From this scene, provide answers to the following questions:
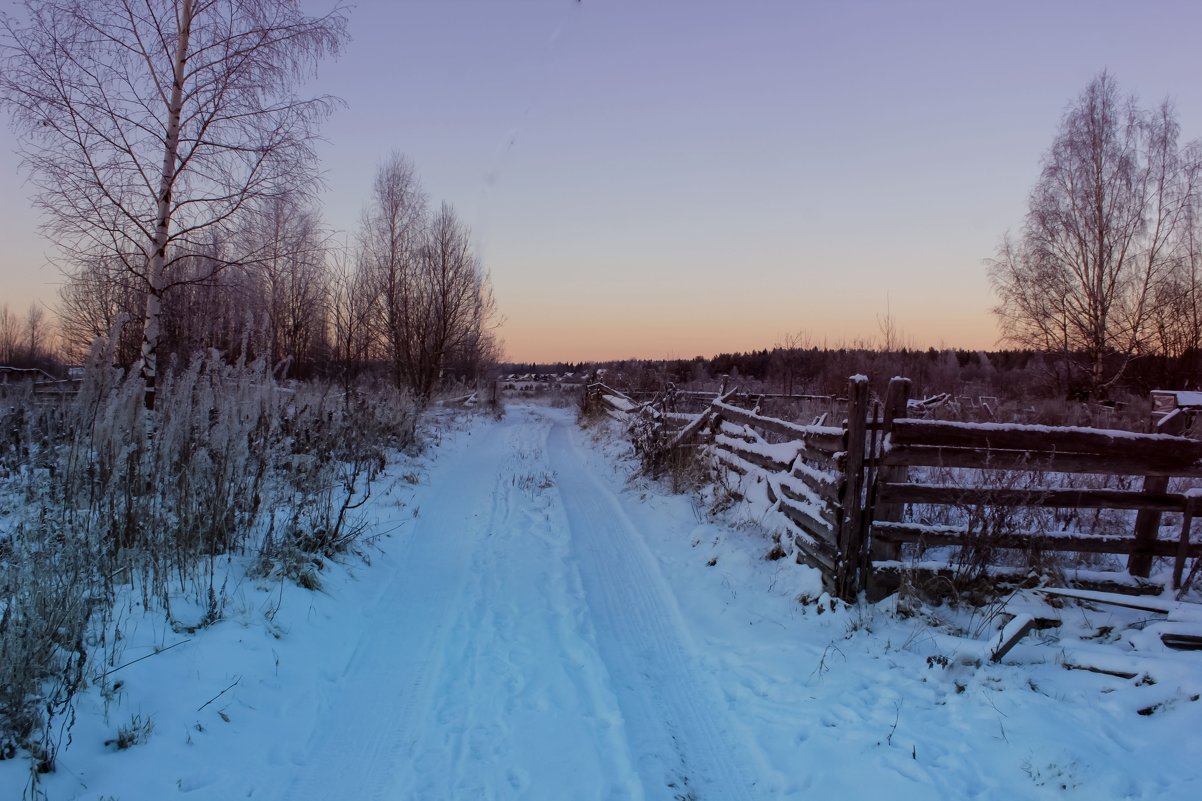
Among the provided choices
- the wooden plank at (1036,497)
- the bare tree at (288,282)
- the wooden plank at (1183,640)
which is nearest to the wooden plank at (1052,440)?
the wooden plank at (1036,497)

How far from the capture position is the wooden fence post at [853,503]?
5.27m

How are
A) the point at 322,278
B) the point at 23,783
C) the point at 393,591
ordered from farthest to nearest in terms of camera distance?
the point at 322,278
the point at 393,591
the point at 23,783

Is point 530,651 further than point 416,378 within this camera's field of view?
No

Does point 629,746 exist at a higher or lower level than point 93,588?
lower

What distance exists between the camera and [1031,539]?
203 inches

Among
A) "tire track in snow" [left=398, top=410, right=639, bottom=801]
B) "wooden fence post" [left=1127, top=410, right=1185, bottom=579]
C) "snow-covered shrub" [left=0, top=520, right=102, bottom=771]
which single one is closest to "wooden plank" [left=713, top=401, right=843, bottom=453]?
"wooden fence post" [left=1127, top=410, right=1185, bottom=579]

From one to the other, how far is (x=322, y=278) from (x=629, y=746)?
72.3 ft

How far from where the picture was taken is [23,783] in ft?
7.95

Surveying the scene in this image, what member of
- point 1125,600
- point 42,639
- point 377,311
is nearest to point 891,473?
point 1125,600

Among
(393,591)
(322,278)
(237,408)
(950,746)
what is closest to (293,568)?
(393,591)

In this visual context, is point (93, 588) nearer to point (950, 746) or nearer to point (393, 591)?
point (393, 591)

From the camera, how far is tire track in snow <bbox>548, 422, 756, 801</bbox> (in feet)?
11.0

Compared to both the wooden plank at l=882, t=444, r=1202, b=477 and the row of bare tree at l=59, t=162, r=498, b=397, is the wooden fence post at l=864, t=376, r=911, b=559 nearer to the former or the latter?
the wooden plank at l=882, t=444, r=1202, b=477

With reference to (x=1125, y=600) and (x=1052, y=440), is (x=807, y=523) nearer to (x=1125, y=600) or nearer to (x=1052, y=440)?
(x=1052, y=440)
